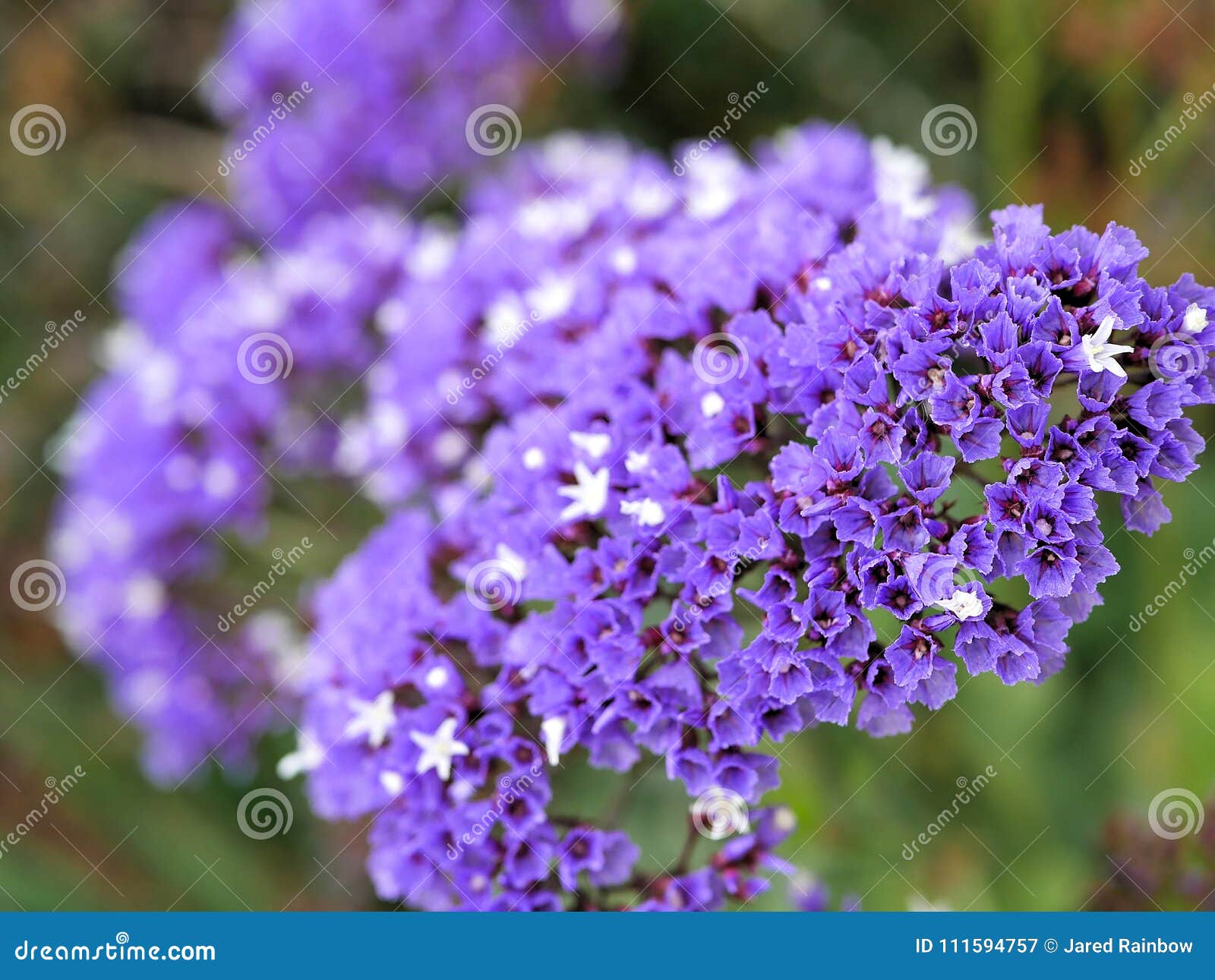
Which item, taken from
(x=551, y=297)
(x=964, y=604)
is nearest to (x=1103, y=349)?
(x=964, y=604)

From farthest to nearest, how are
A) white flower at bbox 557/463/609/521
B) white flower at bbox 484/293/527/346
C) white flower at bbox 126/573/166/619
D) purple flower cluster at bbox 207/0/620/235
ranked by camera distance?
purple flower cluster at bbox 207/0/620/235 < white flower at bbox 126/573/166/619 < white flower at bbox 484/293/527/346 < white flower at bbox 557/463/609/521

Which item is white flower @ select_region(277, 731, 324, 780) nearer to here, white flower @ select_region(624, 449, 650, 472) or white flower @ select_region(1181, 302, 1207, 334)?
white flower @ select_region(624, 449, 650, 472)

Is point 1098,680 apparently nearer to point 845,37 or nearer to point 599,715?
point 599,715

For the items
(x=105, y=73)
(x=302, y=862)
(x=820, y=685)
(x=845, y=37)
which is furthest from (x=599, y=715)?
(x=105, y=73)

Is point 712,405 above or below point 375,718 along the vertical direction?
above

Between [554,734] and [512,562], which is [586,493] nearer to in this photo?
→ [512,562]

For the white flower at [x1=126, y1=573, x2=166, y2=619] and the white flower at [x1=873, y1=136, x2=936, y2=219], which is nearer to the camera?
the white flower at [x1=873, y1=136, x2=936, y2=219]

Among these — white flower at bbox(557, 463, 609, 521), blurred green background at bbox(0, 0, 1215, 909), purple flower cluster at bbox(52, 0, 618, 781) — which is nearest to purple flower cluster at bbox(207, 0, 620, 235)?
purple flower cluster at bbox(52, 0, 618, 781)
